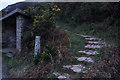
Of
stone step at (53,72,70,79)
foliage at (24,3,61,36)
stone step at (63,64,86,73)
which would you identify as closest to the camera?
stone step at (53,72,70,79)

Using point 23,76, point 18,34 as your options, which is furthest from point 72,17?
point 23,76

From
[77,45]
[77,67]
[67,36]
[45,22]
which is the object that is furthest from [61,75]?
[45,22]

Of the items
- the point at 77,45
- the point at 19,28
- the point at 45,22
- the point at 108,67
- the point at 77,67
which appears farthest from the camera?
the point at 19,28

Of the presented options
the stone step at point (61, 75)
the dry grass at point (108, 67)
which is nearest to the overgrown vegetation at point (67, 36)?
the dry grass at point (108, 67)

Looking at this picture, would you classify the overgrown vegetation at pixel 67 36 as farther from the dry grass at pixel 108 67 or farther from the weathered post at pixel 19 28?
the weathered post at pixel 19 28

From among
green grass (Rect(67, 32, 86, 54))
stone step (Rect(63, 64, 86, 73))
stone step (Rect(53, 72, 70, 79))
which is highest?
green grass (Rect(67, 32, 86, 54))

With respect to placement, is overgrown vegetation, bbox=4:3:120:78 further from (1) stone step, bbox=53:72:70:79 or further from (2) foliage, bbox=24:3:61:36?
(1) stone step, bbox=53:72:70:79

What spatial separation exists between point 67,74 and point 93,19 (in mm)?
6841

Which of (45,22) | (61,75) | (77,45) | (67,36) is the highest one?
(45,22)

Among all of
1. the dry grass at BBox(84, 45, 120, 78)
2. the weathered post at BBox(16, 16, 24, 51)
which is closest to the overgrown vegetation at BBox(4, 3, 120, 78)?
the dry grass at BBox(84, 45, 120, 78)

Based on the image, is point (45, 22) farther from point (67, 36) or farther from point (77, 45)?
point (77, 45)

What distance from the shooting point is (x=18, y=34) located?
6.82 m

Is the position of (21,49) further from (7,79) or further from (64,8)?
(64,8)

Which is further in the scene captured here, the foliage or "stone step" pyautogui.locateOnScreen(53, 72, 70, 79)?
the foliage
